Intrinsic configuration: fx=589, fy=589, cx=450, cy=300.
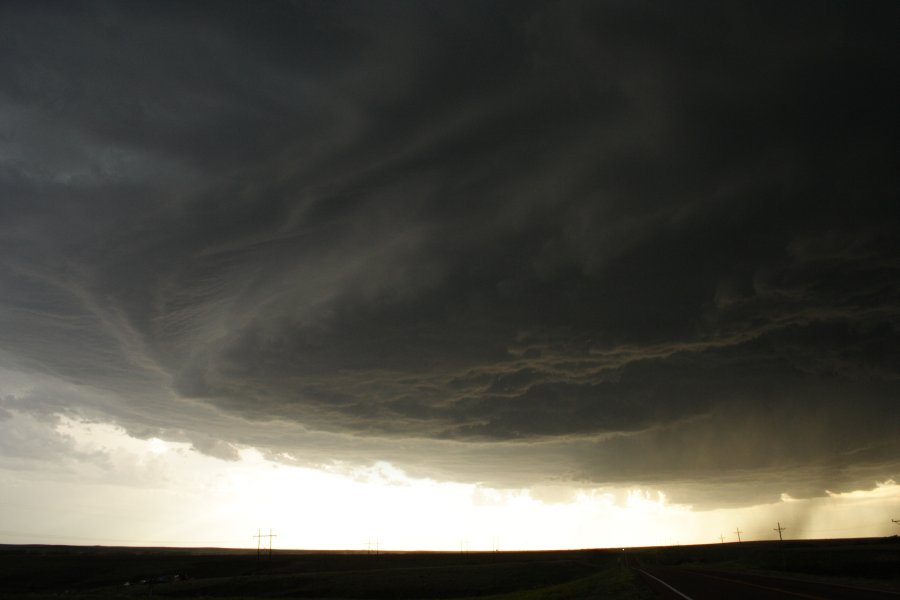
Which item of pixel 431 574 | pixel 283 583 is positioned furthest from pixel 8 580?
pixel 431 574

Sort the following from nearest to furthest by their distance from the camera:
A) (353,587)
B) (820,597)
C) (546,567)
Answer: (820,597)
(353,587)
(546,567)

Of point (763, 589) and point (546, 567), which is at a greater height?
point (763, 589)

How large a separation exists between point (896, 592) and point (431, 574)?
254ft

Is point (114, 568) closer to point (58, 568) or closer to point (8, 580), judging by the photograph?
point (58, 568)

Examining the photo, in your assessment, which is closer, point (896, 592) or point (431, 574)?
point (896, 592)

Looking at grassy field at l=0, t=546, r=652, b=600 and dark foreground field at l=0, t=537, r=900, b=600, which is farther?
grassy field at l=0, t=546, r=652, b=600

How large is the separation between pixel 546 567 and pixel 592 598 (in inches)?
3010

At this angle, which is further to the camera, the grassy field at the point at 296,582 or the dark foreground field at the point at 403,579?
the grassy field at the point at 296,582

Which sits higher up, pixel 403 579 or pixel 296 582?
pixel 296 582

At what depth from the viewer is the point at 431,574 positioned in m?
104

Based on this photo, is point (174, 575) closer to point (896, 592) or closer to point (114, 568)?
point (114, 568)

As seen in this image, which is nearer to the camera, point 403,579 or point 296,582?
point 296,582

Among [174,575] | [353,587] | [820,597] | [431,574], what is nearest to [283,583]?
[353,587]

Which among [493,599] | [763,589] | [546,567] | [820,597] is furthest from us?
[546,567]
